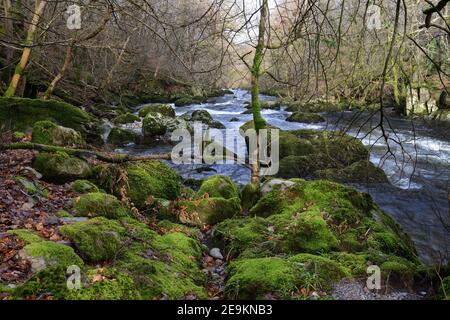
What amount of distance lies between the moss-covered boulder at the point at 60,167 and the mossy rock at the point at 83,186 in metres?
0.24

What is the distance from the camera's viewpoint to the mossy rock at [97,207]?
4.88m

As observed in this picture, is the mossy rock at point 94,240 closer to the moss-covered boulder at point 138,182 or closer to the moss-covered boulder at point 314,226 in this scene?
the moss-covered boulder at point 314,226

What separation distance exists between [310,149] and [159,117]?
6.38 m

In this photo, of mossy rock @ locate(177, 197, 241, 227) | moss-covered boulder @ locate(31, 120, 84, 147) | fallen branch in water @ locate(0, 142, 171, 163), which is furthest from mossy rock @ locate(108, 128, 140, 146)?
mossy rock @ locate(177, 197, 241, 227)

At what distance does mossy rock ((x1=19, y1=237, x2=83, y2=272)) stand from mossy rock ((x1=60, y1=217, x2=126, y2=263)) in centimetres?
21

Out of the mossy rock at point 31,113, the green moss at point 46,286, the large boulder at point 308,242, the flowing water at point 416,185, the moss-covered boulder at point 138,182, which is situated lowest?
the flowing water at point 416,185

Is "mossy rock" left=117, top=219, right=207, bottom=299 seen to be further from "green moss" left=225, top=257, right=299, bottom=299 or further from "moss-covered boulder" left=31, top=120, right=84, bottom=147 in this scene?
"moss-covered boulder" left=31, top=120, right=84, bottom=147

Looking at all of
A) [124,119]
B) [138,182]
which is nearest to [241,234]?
[138,182]

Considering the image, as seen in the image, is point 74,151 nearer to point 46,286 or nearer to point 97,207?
point 97,207

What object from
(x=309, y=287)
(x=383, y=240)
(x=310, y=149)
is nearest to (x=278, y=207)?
(x=383, y=240)

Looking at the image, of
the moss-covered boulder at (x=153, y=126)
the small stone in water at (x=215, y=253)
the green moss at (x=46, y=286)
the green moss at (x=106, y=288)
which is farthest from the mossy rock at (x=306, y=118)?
the green moss at (x=46, y=286)

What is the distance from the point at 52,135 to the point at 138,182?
2.27 m

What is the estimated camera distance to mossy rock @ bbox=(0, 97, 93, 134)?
957cm
